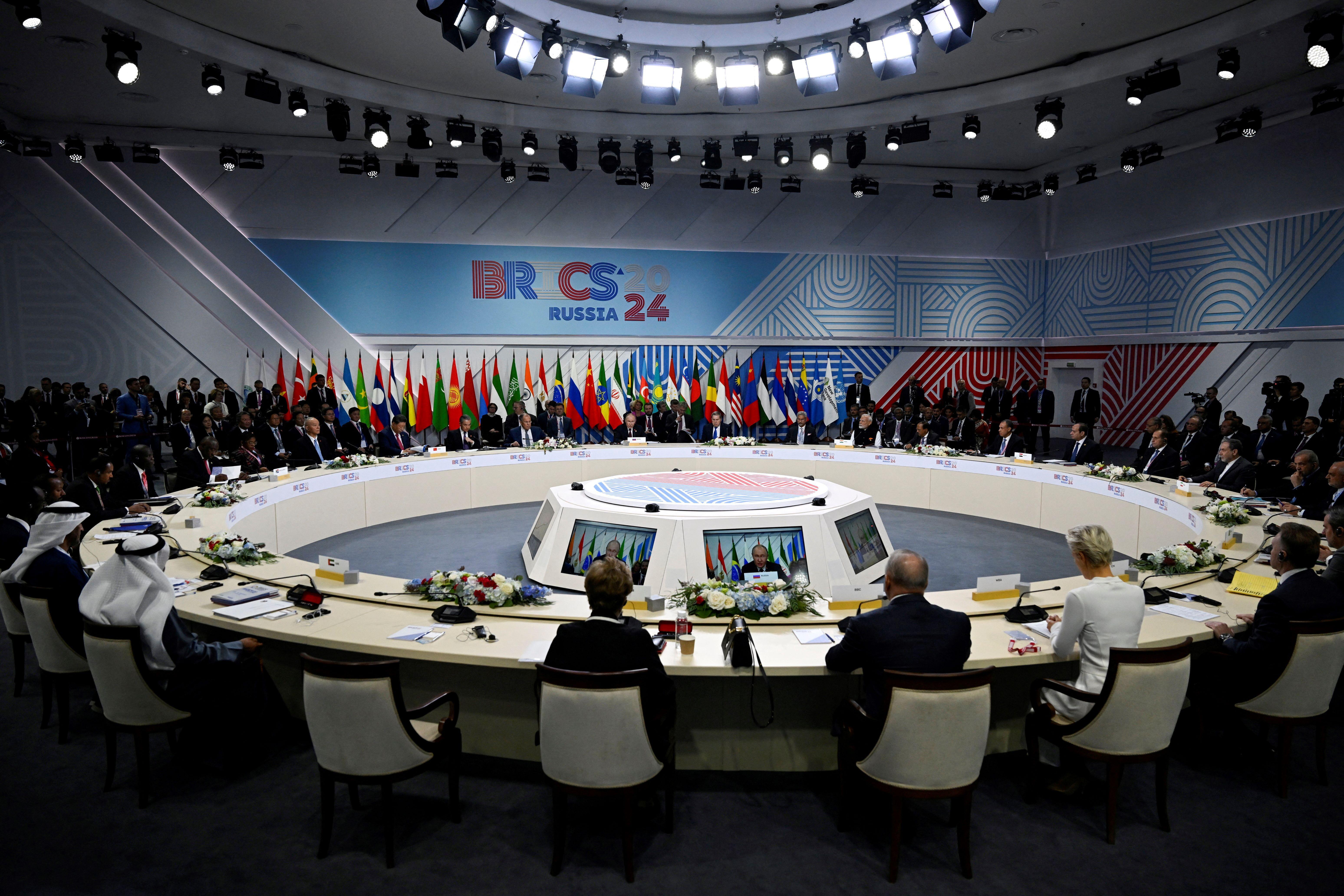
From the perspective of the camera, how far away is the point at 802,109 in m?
12.5

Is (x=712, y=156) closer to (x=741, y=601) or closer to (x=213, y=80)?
(x=213, y=80)

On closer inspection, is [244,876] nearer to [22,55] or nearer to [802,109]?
[22,55]

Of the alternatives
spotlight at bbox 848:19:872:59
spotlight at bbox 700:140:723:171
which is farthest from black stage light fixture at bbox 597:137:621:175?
spotlight at bbox 848:19:872:59

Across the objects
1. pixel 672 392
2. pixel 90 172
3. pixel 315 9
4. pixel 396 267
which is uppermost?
pixel 315 9

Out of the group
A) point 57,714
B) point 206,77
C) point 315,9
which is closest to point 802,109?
point 315,9

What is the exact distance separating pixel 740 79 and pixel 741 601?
7.99 metres

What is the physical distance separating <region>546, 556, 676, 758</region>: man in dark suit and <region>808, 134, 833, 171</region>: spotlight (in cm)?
925

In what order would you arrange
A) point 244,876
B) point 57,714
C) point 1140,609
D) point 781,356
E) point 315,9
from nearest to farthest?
1. point 244,876
2. point 1140,609
3. point 57,714
4. point 315,9
5. point 781,356

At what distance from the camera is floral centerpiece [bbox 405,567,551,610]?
4.01 metres

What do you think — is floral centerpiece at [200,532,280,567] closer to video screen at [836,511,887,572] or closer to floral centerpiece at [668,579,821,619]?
floral centerpiece at [668,579,821,619]

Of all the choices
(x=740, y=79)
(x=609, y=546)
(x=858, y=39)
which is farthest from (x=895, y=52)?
(x=609, y=546)

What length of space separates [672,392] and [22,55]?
10.0 metres

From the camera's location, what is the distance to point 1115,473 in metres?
7.98

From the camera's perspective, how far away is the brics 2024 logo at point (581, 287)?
14867mm
